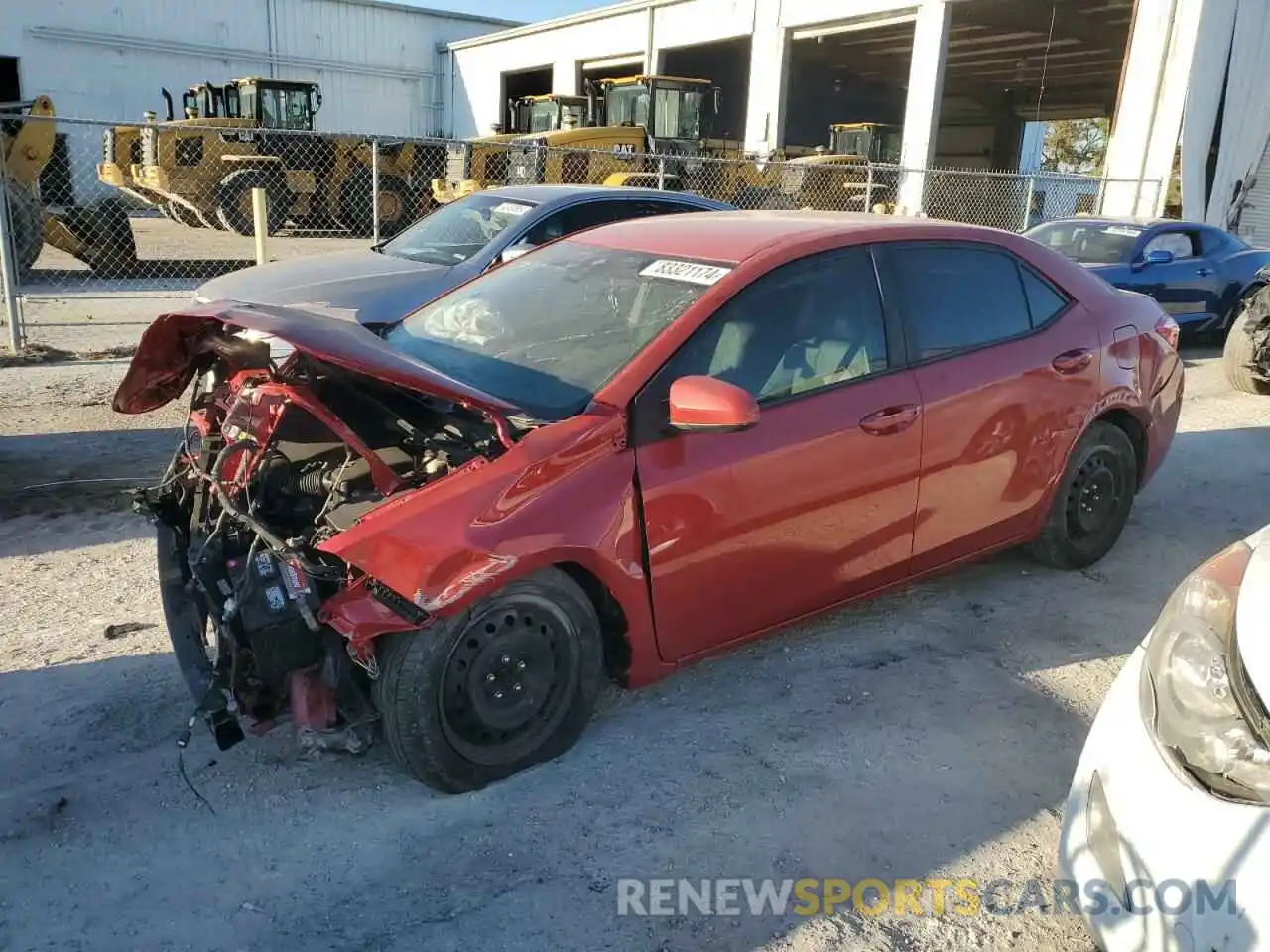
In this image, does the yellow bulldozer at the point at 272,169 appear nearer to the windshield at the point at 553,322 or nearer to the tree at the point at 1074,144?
the windshield at the point at 553,322

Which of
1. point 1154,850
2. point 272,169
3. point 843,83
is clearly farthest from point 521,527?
point 843,83

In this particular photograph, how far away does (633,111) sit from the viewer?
21406 millimetres

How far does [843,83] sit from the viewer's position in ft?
120

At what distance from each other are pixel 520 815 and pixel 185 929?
89 centimetres

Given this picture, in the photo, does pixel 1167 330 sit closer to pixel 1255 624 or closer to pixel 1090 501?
pixel 1090 501

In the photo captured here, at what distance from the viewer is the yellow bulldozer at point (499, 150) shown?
19828mm

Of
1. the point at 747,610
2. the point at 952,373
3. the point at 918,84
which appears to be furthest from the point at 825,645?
the point at 918,84

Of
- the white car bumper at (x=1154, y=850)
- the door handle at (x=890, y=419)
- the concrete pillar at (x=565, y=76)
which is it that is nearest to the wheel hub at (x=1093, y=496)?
the door handle at (x=890, y=419)

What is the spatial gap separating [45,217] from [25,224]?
1286 mm

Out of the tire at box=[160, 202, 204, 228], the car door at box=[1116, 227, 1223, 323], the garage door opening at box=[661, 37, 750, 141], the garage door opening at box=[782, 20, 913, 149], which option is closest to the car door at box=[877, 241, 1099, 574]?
the car door at box=[1116, 227, 1223, 323]

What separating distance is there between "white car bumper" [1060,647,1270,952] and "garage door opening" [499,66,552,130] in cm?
3529

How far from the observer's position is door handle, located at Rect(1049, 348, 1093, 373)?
412cm

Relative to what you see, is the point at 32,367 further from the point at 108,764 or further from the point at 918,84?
the point at 918,84

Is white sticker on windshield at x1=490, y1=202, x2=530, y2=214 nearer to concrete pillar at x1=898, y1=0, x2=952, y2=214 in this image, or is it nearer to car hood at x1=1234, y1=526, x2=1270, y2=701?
car hood at x1=1234, y1=526, x2=1270, y2=701
